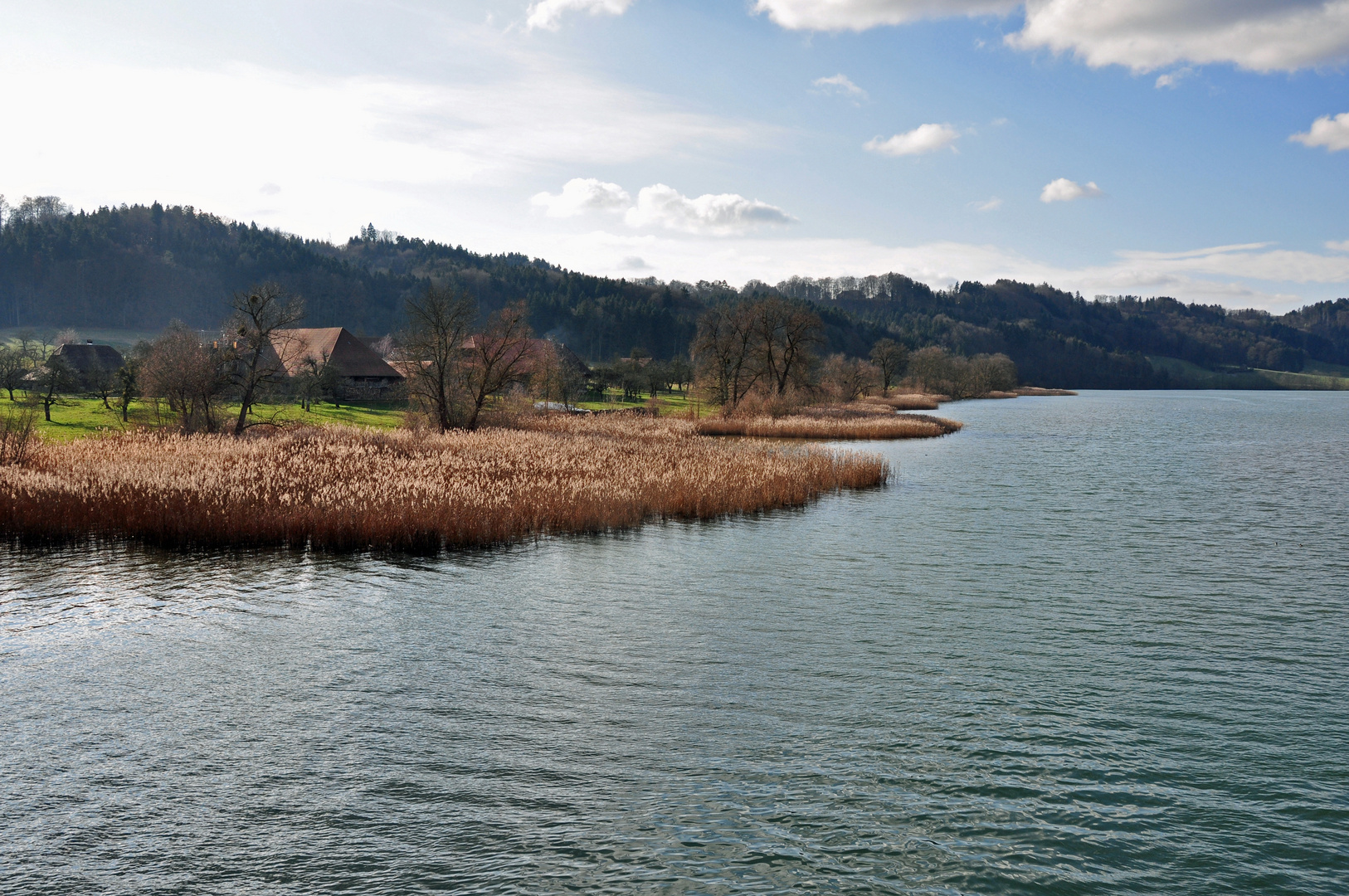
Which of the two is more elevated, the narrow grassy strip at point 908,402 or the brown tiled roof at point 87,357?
the brown tiled roof at point 87,357

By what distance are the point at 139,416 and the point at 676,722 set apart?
49.3 metres

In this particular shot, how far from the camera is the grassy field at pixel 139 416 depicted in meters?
43.7

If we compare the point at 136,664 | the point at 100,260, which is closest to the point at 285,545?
the point at 136,664

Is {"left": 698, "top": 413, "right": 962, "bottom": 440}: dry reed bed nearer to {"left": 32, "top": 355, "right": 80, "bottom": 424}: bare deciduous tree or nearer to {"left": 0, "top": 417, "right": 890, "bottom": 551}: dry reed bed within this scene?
{"left": 0, "top": 417, "right": 890, "bottom": 551}: dry reed bed

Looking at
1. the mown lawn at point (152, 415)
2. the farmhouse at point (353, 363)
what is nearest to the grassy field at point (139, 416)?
the mown lawn at point (152, 415)

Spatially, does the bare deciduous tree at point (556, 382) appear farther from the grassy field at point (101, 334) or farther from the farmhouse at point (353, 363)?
the grassy field at point (101, 334)

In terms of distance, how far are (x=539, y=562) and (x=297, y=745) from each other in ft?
35.6

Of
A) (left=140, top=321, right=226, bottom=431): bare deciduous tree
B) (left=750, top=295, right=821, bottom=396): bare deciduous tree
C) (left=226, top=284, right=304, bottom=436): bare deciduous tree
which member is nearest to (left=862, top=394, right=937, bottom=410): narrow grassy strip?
(left=750, top=295, right=821, bottom=396): bare deciduous tree

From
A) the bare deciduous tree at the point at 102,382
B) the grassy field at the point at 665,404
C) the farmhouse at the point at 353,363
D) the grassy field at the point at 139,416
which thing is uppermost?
the farmhouse at the point at 353,363

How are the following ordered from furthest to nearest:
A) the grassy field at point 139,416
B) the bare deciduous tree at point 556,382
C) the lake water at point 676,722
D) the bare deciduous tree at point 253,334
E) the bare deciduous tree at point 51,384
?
the bare deciduous tree at point 556,382, the bare deciduous tree at point 51,384, the grassy field at point 139,416, the bare deciduous tree at point 253,334, the lake water at point 676,722

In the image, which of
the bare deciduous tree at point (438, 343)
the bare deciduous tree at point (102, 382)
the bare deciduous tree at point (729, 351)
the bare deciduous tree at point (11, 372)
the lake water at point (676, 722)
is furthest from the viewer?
the bare deciduous tree at point (729, 351)

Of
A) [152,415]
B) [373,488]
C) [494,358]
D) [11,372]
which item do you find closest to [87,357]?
[11,372]

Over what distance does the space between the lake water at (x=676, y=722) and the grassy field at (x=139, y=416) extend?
27.4 metres

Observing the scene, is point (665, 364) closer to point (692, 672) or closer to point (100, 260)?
point (692, 672)
